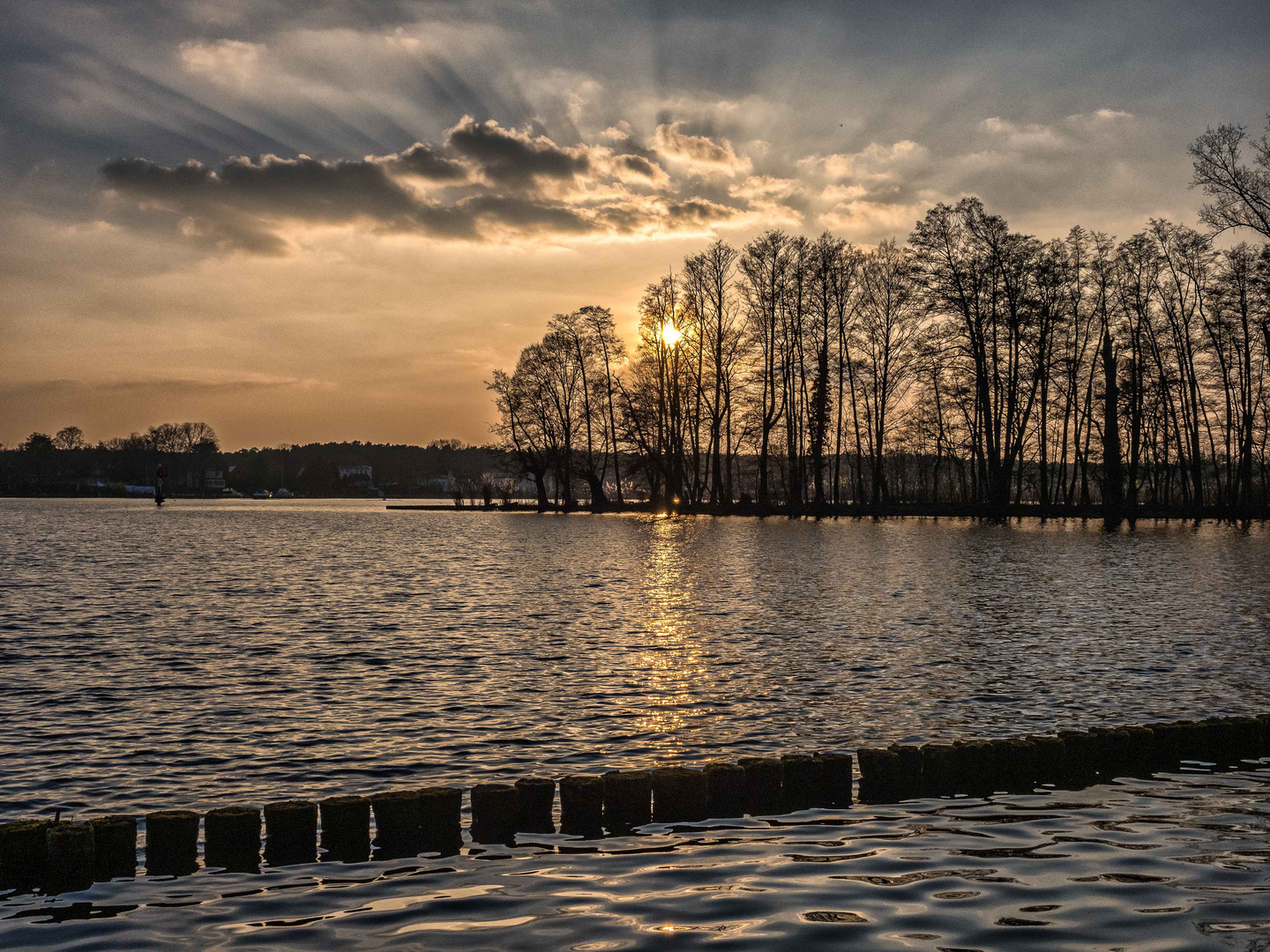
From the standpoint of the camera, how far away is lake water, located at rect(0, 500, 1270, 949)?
20.6 ft

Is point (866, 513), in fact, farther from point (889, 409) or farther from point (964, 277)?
point (964, 277)

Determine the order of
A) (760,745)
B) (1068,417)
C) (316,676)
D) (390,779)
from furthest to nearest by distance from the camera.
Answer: (1068,417) < (316,676) < (760,745) < (390,779)

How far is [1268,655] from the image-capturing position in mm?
16297

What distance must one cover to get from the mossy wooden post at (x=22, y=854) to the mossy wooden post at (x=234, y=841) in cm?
110

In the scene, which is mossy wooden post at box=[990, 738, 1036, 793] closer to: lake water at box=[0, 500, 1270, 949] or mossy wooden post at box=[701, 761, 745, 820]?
lake water at box=[0, 500, 1270, 949]

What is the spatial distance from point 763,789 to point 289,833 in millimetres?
3928

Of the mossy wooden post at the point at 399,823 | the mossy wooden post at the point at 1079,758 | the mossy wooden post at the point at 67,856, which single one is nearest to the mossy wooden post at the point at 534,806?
the mossy wooden post at the point at 399,823

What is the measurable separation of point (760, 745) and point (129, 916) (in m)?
6.45

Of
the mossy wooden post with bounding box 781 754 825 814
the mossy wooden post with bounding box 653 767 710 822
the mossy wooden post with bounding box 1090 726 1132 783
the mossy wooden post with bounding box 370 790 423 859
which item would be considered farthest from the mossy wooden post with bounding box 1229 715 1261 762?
the mossy wooden post with bounding box 370 790 423 859

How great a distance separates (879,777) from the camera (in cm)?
866

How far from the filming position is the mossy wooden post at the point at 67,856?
6793 mm

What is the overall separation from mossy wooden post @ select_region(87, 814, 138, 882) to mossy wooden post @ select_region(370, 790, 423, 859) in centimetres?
175

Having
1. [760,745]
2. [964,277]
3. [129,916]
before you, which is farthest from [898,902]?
[964,277]

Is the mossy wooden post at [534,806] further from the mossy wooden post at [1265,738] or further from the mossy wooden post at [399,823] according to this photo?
the mossy wooden post at [1265,738]
